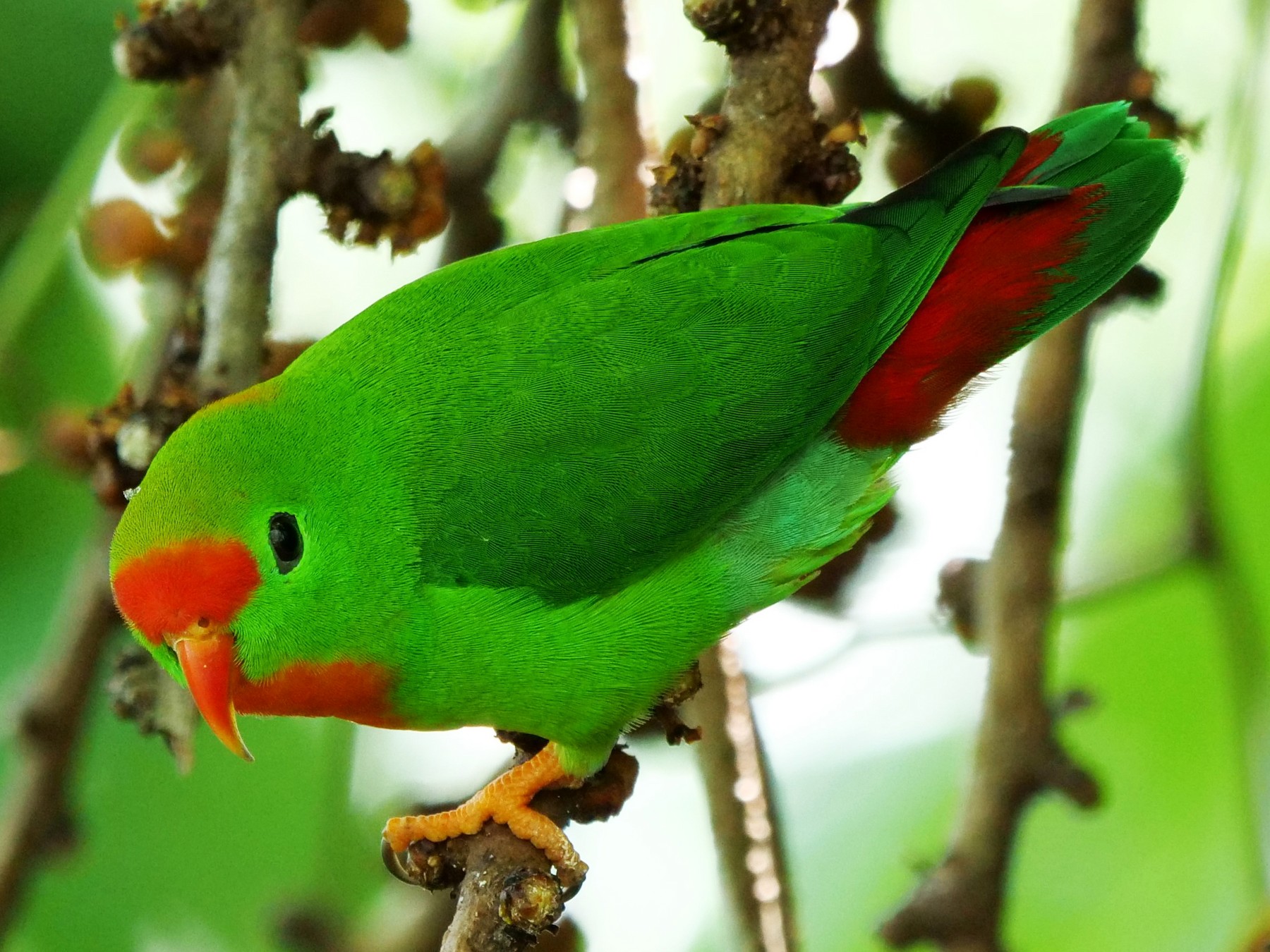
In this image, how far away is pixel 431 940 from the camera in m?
1.39

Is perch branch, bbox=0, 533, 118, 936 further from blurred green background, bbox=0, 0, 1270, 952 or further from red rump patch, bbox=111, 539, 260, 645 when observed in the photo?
red rump patch, bbox=111, 539, 260, 645

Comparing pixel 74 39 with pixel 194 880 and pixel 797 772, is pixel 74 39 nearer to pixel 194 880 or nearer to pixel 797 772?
pixel 194 880

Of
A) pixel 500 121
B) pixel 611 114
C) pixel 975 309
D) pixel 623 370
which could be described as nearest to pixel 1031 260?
pixel 975 309

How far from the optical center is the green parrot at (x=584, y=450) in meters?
0.86

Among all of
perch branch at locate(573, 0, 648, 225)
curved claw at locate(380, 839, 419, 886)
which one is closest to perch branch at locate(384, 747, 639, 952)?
curved claw at locate(380, 839, 419, 886)

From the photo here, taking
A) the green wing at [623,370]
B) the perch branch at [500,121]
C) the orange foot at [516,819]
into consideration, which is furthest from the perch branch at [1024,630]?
the perch branch at [500,121]

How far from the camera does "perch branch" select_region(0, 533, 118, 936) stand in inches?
52.7

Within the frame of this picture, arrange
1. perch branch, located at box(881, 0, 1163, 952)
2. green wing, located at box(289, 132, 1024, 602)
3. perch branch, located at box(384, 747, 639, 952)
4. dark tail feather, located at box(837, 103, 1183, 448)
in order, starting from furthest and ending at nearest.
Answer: perch branch, located at box(881, 0, 1163, 952)
dark tail feather, located at box(837, 103, 1183, 448)
green wing, located at box(289, 132, 1024, 602)
perch branch, located at box(384, 747, 639, 952)

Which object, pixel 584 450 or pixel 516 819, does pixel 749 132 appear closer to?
pixel 584 450

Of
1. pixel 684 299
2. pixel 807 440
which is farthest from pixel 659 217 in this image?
pixel 807 440

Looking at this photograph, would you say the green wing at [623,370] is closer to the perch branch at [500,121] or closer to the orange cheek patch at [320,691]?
the orange cheek patch at [320,691]

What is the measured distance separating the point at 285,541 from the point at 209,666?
11 cm

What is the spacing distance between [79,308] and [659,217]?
951 mm

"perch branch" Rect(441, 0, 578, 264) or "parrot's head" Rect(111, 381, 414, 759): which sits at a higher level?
"perch branch" Rect(441, 0, 578, 264)
